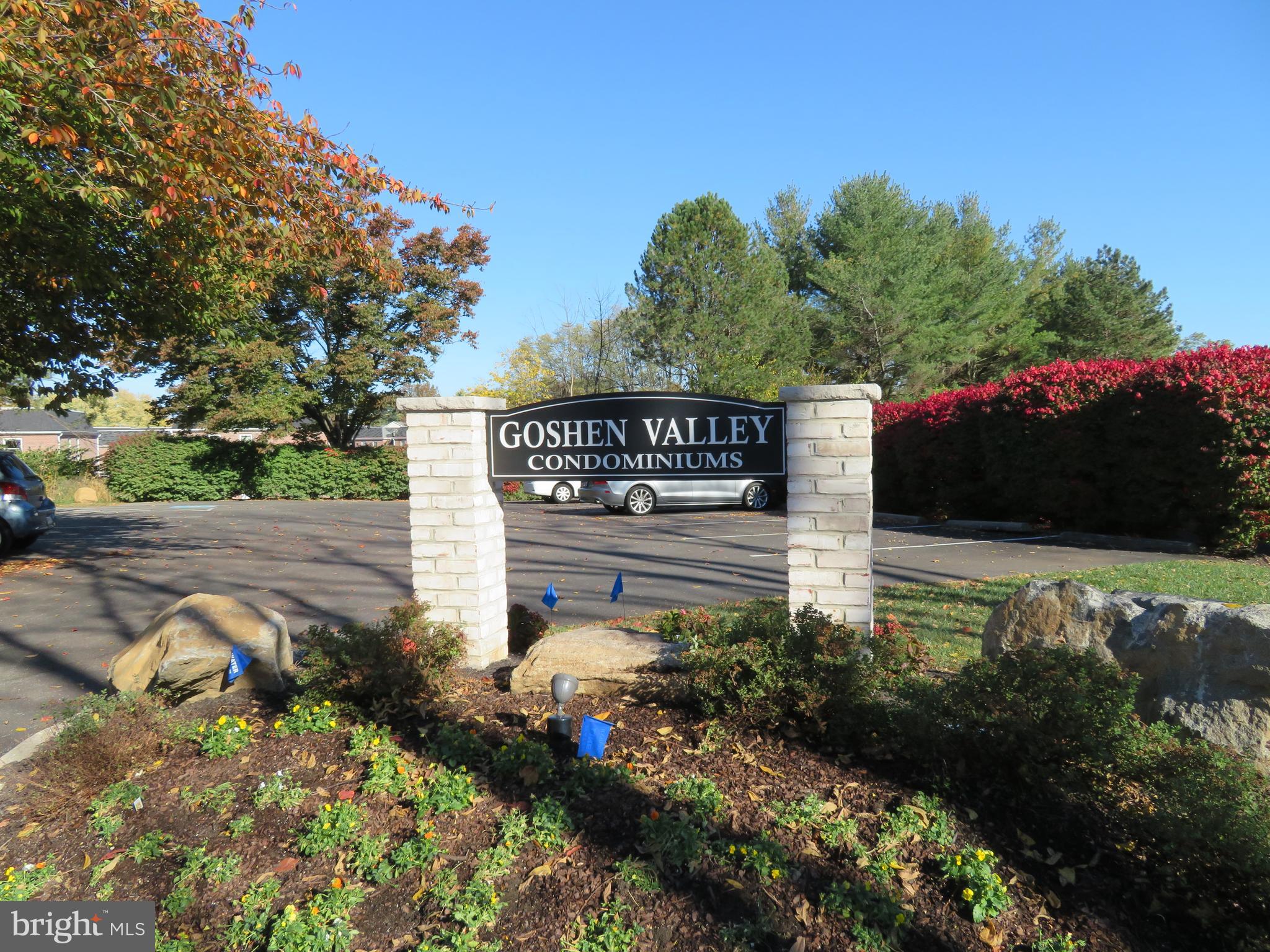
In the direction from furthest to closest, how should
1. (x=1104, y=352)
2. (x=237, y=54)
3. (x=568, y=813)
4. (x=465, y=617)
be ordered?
(x=1104, y=352) < (x=237, y=54) < (x=465, y=617) < (x=568, y=813)

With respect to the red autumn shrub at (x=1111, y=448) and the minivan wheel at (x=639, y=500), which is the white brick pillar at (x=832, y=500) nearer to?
the red autumn shrub at (x=1111, y=448)

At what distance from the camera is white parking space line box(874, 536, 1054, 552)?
12578mm

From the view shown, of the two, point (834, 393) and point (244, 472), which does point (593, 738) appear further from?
point (244, 472)

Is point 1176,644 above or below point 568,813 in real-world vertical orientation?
above

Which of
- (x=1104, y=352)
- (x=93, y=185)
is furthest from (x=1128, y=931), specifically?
(x=1104, y=352)

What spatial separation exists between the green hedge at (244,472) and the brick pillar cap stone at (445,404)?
72.0 ft

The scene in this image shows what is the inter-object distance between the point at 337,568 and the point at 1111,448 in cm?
1271

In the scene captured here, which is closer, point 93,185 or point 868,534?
point 868,534

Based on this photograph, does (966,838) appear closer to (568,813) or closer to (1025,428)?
(568,813)

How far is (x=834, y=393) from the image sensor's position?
15.3 feet

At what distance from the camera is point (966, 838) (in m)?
2.95

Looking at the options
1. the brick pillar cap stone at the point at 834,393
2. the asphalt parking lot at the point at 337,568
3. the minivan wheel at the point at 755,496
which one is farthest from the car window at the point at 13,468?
the minivan wheel at the point at 755,496

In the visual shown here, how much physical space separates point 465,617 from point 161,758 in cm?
201

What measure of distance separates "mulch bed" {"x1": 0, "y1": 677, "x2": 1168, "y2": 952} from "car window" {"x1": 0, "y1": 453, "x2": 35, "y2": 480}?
998 centimetres
